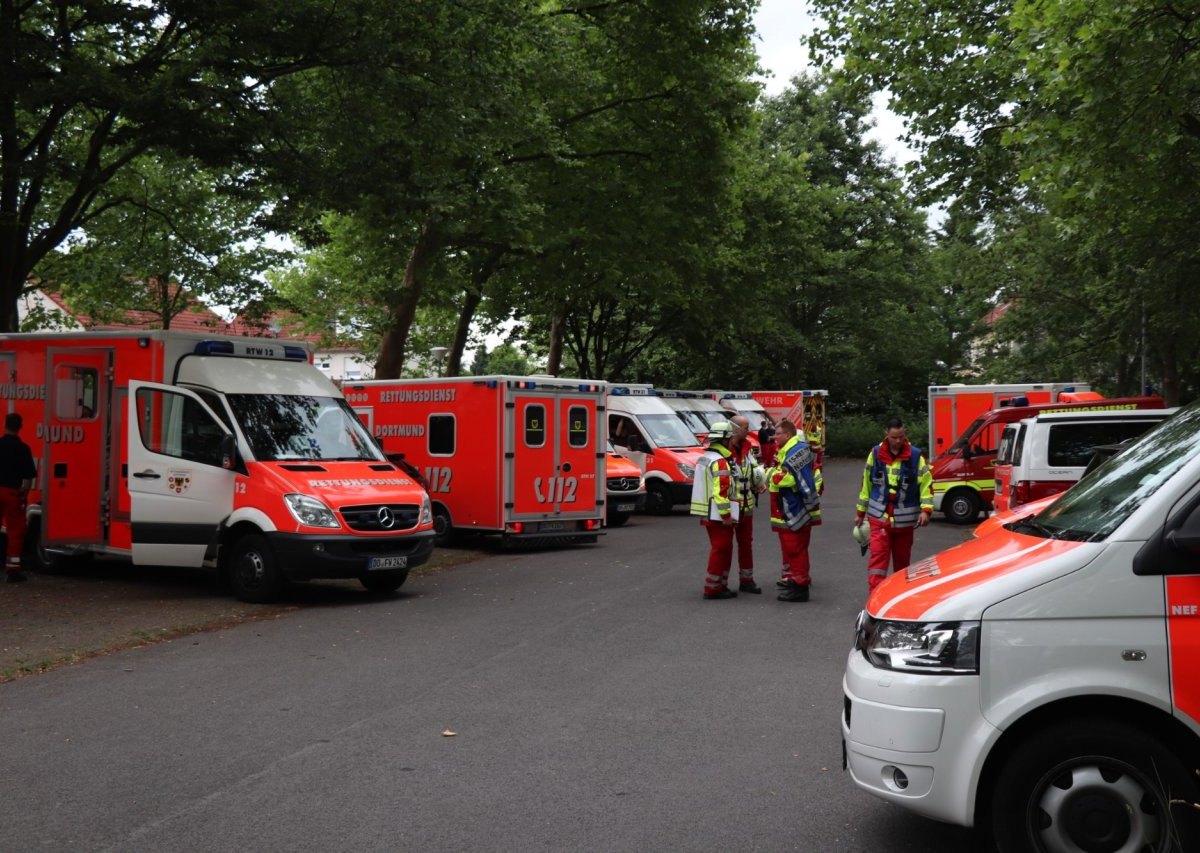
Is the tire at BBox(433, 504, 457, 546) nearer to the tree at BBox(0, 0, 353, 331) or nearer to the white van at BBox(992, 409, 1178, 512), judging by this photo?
the tree at BBox(0, 0, 353, 331)

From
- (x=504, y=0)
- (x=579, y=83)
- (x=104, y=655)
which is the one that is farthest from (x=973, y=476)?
(x=104, y=655)

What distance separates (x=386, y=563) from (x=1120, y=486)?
865 cm

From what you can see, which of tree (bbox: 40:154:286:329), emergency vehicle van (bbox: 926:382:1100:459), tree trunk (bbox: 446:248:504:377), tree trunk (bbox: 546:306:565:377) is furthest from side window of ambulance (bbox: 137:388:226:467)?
tree trunk (bbox: 546:306:565:377)

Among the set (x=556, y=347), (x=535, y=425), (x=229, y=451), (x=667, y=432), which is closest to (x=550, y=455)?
(x=535, y=425)

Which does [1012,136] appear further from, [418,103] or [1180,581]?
[1180,581]

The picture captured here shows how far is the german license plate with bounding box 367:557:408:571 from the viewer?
1199 cm

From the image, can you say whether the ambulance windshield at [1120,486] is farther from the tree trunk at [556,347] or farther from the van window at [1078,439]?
the tree trunk at [556,347]

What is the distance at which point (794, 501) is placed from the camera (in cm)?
1148

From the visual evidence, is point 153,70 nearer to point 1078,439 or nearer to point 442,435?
point 442,435

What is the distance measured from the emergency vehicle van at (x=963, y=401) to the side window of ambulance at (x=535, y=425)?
11250mm

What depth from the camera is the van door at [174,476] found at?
12328 mm

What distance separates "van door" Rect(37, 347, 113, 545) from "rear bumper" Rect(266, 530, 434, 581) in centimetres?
285

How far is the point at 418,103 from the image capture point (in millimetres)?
14062

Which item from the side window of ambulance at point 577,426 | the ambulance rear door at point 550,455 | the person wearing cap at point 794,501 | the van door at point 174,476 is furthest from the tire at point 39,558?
the person wearing cap at point 794,501
